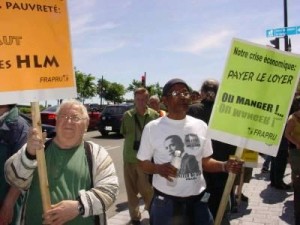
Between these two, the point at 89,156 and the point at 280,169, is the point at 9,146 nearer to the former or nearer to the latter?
the point at 89,156

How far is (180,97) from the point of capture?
11.4 ft

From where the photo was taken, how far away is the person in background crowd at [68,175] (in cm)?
270

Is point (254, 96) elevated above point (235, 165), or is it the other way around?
point (254, 96)

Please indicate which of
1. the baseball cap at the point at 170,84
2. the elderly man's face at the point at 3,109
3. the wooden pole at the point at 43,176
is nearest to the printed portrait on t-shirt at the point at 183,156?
the baseball cap at the point at 170,84

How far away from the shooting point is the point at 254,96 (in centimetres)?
344

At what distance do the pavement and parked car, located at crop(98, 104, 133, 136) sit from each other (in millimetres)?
11858

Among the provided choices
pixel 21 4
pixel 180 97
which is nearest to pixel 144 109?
pixel 180 97

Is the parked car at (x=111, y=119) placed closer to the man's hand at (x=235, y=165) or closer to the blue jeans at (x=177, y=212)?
the blue jeans at (x=177, y=212)

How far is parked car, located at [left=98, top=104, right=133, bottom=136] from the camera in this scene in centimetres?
2002

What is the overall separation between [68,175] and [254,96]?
62.0 inches

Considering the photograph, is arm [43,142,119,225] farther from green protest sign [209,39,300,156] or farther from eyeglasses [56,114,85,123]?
green protest sign [209,39,300,156]

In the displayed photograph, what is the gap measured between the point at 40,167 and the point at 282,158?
6.53 m

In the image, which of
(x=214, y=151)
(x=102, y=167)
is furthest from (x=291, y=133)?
(x=102, y=167)

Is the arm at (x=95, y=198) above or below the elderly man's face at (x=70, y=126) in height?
below
